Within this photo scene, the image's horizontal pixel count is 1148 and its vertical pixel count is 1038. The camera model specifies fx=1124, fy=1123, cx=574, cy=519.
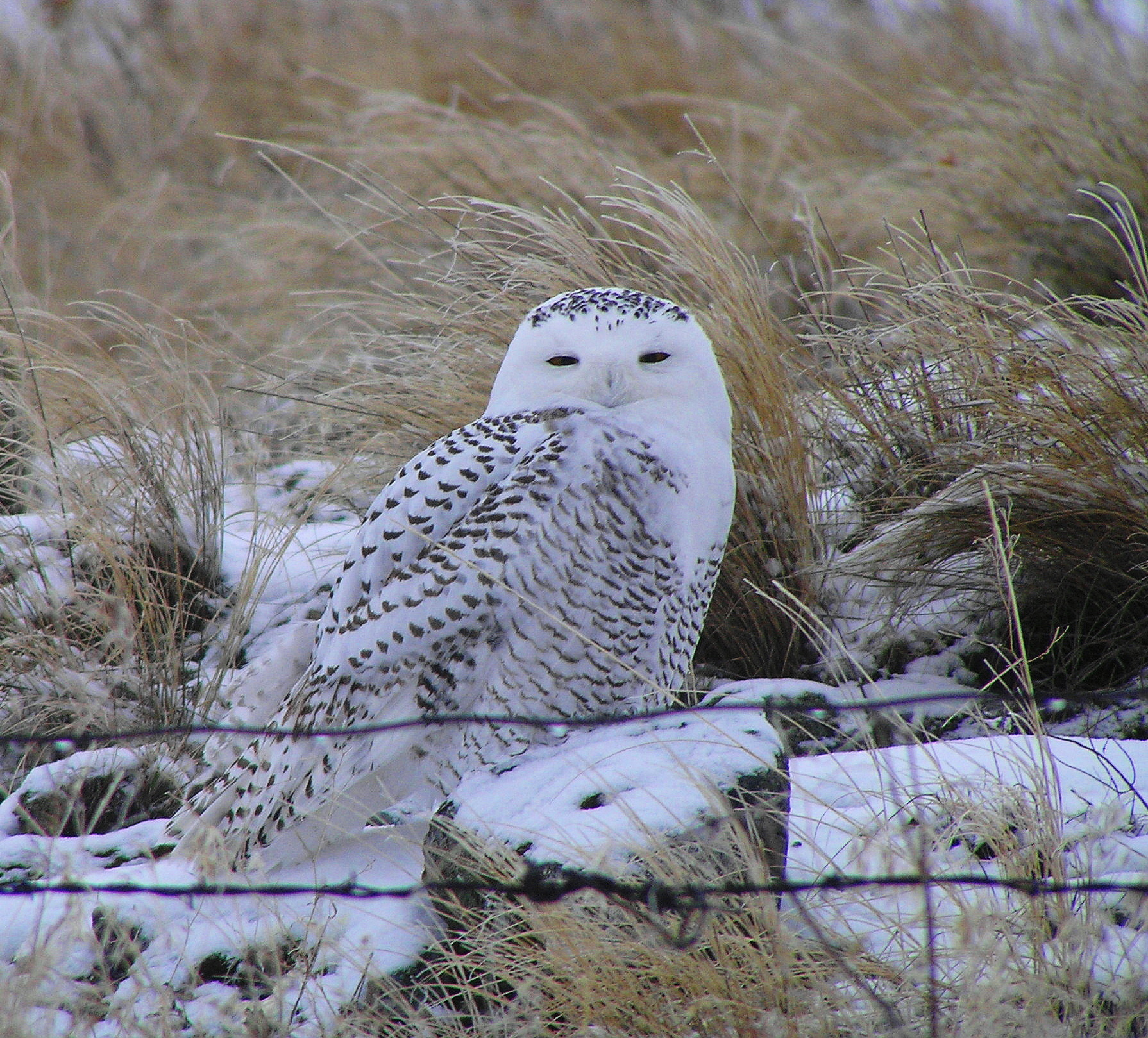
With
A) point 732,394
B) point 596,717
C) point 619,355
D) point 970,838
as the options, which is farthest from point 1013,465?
point 596,717

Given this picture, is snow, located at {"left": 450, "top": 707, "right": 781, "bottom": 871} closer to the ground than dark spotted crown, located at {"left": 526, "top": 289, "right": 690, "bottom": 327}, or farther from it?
closer to the ground

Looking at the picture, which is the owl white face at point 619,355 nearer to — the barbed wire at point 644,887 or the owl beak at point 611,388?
the owl beak at point 611,388

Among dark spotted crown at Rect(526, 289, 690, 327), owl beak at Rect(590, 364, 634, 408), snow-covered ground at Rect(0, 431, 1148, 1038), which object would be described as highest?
dark spotted crown at Rect(526, 289, 690, 327)

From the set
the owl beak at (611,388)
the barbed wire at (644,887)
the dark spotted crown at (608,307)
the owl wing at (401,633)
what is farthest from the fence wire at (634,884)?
the dark spotted crown at (608,307)

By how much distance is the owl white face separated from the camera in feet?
7.59

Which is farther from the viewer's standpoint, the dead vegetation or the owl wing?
the owl wing

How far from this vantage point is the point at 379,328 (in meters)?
4.38

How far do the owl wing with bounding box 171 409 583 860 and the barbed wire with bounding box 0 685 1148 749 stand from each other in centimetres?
4

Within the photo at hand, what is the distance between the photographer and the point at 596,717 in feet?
7.89

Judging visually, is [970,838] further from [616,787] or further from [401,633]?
[401,633]

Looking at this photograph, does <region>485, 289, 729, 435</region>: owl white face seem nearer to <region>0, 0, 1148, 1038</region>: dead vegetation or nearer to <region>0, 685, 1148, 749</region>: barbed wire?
<region>0, 0, 1148, 1038</region>: dead vegetation

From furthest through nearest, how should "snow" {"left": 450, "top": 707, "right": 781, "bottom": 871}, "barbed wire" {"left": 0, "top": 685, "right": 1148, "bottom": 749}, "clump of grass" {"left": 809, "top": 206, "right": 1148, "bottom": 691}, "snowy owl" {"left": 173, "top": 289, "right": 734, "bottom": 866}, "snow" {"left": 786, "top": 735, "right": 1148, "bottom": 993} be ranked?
Result: "clump of grass" {"left": 809, "top": 206, "right": 1148, "bottom": 691}, "snowy owl" {"left": 173, "top": 289, "right": 734, "bottom": 866}, "snow" {"left": 450, "top": 707, "right": 781, "bottom": 871}, "snow" {"left": 786, "top": 735, "right": 1148, "bottom": 993}, "barbed wire" {"left": 0, "top": 685, "right": 1148, "bottom": 749}

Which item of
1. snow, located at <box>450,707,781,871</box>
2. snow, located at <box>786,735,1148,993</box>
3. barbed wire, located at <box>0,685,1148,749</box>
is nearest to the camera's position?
barbed wire, located at <box>0,685,1148,749</box>

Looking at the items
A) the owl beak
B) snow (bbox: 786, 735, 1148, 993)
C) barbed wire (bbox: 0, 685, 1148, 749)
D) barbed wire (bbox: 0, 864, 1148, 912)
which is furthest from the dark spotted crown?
barbed wire (bbox: 0, 864, 1148, 912)
